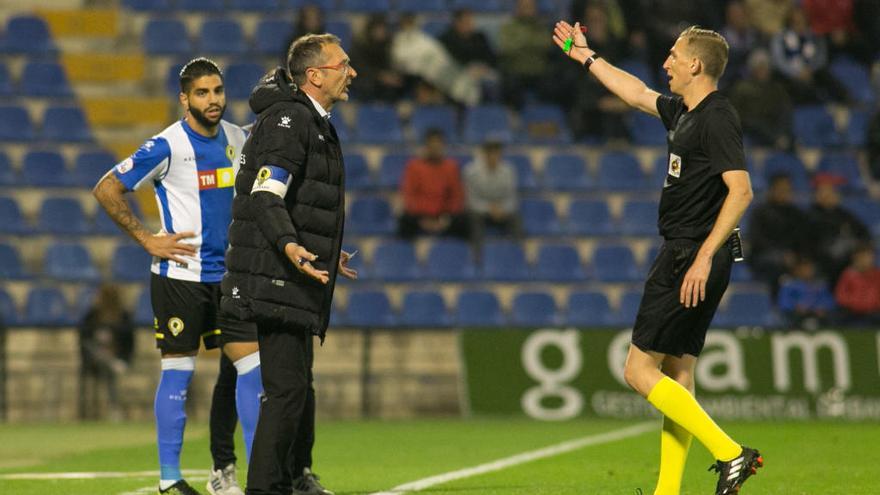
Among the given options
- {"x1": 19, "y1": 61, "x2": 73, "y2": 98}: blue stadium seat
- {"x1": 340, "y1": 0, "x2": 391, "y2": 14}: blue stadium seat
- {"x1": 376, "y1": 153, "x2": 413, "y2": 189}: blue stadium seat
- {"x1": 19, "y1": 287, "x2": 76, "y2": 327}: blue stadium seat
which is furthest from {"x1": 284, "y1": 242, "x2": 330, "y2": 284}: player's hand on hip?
{"x1": 340, "y1": 0, "x2": 391, "y2": 14}: blue stadium seat

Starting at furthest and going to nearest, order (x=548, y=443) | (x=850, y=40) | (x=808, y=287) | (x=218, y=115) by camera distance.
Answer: (x=850, y=40), (x=808, y=287), (x=548, y=443), (x=218, y=115)

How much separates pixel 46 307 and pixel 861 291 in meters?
8.60

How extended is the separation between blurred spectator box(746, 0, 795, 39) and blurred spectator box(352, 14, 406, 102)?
4747 mm

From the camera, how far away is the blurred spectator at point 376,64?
701 inches

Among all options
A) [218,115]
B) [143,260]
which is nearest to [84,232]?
[143,260]

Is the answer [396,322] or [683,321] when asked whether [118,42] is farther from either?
[683,321]

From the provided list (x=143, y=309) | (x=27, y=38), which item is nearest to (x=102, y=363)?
(x=143, y=309)

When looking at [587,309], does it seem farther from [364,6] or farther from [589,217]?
[364,6]

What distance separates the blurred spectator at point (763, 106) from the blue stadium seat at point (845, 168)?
486 millimetres

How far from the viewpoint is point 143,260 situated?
16.5 meters

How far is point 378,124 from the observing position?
18094 mm

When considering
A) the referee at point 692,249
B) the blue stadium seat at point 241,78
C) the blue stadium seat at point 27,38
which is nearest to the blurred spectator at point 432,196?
the blue stadium seat at point 241,78

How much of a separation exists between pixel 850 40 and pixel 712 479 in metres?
12.2

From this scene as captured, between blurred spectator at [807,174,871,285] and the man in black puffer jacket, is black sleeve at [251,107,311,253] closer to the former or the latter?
the man in black puffer jacket
